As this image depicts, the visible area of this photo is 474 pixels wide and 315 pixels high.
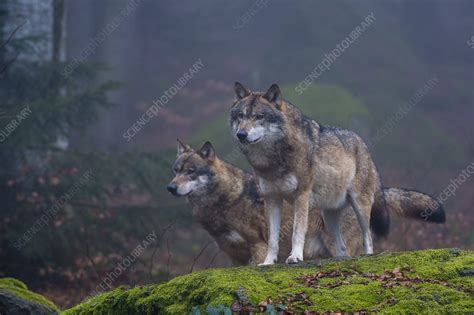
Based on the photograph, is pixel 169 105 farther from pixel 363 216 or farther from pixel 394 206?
pixel 363 216

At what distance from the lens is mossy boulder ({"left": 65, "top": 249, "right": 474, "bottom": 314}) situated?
5.23m

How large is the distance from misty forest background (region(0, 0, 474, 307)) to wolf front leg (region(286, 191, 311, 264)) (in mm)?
3331

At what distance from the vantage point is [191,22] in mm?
36938

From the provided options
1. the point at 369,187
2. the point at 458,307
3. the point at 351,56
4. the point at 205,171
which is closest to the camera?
the point at 458,307

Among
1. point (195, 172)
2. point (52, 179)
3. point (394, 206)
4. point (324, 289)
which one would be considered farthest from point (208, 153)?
point (52, 179)

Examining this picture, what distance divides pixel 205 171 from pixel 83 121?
19.8ft

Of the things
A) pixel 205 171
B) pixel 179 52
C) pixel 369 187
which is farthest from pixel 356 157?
pixel 179 52

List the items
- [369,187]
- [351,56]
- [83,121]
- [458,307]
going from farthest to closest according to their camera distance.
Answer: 1. [351,56]
2. [83,121]
3. [369,187]
4. [458,307]

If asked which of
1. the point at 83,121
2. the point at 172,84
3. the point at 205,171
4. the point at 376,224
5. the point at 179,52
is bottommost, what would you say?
the point at 376,224

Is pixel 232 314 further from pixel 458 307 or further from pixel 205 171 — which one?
pixel 205 171

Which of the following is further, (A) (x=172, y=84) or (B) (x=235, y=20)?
(B) (x=235, y=20)

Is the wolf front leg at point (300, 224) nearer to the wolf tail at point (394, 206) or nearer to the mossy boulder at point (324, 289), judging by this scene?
the mossy boulder at point (324, 289)

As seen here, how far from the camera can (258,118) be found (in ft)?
25.7

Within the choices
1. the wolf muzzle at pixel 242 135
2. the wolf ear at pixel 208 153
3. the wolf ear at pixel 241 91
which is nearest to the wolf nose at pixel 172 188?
the wolf ear at pixel 208 153
